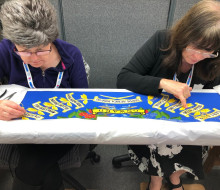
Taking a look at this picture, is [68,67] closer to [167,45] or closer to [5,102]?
[5,102]

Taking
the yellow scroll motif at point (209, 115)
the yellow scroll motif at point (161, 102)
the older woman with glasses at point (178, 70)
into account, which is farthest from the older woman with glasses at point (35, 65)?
the yellow scroll motif at point (209, 115)

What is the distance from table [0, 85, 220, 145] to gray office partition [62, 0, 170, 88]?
2.75ft

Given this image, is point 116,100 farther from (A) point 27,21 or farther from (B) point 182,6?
(B) point 182,6

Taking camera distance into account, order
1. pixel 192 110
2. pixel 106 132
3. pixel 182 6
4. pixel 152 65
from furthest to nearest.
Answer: pixel 182 6
pixel 152 65
pixel 192 110
pixel 106 132

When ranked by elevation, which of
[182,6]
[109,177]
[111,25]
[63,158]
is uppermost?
[182,6]

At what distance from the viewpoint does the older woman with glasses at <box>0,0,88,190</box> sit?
1.99 ft

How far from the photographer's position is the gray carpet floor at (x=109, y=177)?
1185mm

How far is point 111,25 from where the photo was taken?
126cm

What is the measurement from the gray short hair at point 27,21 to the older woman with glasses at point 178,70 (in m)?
0.39

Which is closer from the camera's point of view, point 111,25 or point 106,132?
point 106,132

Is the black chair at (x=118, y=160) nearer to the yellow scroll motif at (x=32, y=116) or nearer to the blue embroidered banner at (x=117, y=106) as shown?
the blue embroidered banner at (x=117, y=106)

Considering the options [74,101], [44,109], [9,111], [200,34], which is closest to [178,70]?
[200,34]

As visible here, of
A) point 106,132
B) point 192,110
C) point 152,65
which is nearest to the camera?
point 106,132

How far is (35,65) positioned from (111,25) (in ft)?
2.22
